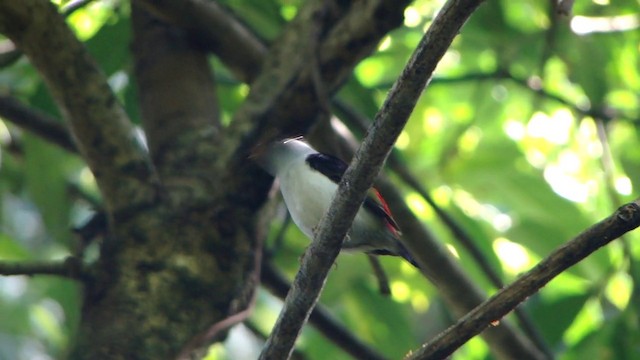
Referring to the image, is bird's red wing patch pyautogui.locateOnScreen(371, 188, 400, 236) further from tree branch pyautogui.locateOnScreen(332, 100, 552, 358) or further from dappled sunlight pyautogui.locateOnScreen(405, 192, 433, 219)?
dappled sunlight pyautogui.locateOnScreen(405, 192, 433, 219)

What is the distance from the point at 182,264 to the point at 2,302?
2.08m

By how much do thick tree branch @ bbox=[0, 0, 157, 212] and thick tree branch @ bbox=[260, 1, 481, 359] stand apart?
0.95 meters

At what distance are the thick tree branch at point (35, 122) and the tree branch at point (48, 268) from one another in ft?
2.16

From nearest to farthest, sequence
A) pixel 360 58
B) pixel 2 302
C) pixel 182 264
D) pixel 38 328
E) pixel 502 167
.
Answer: pixel 182 264
pixel 360 58
pixel 502 167
pixel 2 302
pixel 38 328

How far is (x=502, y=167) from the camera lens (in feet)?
12.1

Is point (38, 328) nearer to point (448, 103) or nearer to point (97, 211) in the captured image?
point (97, 211)

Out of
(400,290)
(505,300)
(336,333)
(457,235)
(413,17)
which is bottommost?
(505,300)

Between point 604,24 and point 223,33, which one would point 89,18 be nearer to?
point 223,33

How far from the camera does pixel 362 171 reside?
1.89m

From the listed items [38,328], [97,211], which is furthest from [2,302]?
[97,211]

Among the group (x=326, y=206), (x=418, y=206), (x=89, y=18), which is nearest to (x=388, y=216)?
(x=326, y=206)

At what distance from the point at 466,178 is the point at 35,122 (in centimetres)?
173

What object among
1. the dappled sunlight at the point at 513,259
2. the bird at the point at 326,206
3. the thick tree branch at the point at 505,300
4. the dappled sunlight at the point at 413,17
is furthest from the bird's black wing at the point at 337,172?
the dappled sunlight at the point at 513,259

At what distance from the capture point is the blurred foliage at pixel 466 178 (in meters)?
3.50
